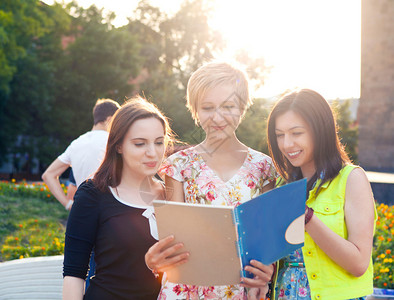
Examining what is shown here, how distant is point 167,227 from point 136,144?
1.94 feet

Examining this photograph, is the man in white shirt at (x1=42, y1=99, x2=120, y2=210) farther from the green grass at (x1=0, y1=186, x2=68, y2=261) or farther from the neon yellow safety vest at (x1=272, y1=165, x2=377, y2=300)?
the neon yellow safety vest at (x1=272, y1=165, x2=377, y2=300)

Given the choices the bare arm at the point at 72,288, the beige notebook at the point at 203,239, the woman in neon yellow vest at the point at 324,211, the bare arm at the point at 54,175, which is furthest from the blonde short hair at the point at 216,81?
the bare arm at the point at 54,175

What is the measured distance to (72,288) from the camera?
2.24 meters

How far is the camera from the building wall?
1310 cm

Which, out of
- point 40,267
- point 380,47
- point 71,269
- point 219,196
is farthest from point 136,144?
point 380,47

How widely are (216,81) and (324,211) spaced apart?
77 centimetres

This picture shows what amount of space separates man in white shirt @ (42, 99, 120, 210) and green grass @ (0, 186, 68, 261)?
99cm

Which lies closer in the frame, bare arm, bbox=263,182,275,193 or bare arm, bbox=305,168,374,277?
bare arm, bbox=305,168,374,277

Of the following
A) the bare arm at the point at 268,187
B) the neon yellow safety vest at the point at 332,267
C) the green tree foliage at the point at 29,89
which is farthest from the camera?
the green tree foliage at the point at 29,89

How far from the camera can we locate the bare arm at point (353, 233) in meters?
2.00

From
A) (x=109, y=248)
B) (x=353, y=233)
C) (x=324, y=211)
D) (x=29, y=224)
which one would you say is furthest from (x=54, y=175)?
(x=29, y=224)

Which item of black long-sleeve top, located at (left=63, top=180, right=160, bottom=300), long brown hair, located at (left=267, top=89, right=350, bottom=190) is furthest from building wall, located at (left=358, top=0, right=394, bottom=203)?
black long-sleeve top, located at (left=63, top=180, right=160, bottom=300)

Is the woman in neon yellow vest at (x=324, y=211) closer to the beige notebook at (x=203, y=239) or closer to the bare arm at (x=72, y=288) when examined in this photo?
the beige notebook at (x=203, y=239)

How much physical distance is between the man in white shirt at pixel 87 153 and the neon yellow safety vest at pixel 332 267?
113 inches
